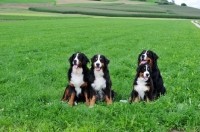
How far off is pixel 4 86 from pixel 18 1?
10357 cm

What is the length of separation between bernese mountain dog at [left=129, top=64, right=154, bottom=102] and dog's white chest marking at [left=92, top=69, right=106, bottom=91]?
76 centimetres

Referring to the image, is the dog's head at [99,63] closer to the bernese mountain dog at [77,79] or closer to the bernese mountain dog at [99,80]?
the bernese mountain dog at [99,80]

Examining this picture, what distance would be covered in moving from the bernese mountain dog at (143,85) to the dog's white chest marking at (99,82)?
76 cm

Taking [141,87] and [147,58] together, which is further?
[147,58]

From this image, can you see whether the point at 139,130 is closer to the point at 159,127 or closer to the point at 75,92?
the point at 159,127

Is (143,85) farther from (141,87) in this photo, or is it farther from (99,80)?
(99,80)

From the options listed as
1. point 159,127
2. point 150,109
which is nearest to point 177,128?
point 159,127

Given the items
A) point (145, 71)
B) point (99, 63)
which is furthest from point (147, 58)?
point (99, 63)

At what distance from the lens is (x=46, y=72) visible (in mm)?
9836

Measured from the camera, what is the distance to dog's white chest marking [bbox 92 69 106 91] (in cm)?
677

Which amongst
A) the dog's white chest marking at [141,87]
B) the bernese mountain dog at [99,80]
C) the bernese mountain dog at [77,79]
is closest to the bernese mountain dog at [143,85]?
the dog's white chest marking at [141,87]

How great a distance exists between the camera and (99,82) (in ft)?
22.2

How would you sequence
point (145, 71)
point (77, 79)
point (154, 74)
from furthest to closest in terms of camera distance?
point (154, 74)
point (77, 79)
point (145, 71)

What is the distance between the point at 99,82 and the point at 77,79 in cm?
54
